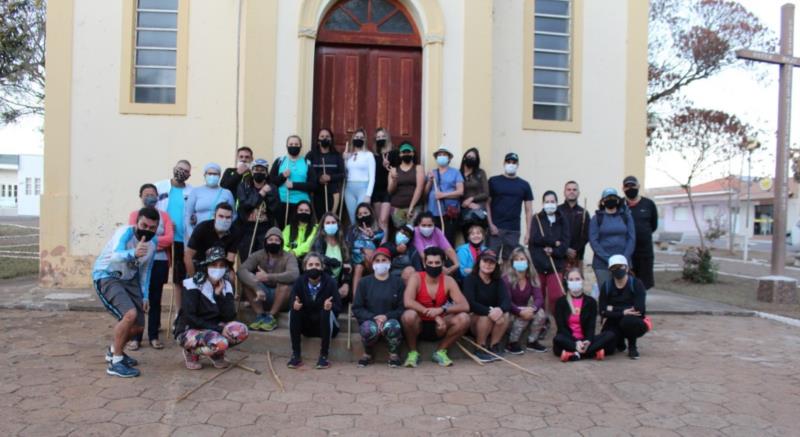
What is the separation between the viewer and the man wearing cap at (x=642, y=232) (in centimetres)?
769

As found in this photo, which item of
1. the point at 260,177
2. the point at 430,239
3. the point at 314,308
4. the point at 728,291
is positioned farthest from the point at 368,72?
the point at 728,291

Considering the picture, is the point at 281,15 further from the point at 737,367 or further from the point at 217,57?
the point at 737,367

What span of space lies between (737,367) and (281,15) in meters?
6.73

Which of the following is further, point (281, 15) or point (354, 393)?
point (281, 15)

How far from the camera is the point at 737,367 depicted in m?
6.17

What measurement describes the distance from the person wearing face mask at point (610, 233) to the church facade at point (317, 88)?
1813 mm

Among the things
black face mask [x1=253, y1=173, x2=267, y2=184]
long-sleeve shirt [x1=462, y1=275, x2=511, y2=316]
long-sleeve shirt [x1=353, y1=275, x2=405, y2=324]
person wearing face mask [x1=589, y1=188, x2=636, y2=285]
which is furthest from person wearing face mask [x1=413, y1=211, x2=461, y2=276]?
black face mask [x1=253, y1=173, x2=267, y2=184]

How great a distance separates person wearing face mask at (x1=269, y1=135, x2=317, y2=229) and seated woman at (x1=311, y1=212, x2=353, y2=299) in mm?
601

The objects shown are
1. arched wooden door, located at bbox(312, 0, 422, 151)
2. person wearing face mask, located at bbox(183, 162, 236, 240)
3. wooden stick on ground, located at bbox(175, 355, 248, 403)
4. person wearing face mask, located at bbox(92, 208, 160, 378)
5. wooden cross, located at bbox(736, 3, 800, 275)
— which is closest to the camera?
wooden stick on ground, located at bbox(175, 355, 248, 403)

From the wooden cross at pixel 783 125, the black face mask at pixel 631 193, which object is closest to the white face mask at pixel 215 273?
the black face mask at pixel 631 193

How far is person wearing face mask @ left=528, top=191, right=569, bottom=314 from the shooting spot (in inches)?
288

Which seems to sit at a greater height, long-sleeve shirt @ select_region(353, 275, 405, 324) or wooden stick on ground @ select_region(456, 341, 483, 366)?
long-sleeve shirt @ select_region(353, 275, 405, 324)

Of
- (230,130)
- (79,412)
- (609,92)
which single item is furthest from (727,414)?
(230,130)

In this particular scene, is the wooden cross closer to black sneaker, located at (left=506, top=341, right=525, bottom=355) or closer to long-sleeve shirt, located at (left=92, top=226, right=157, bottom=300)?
black sneaker, located at (left=506, top=341, right=525, bottom=355)
